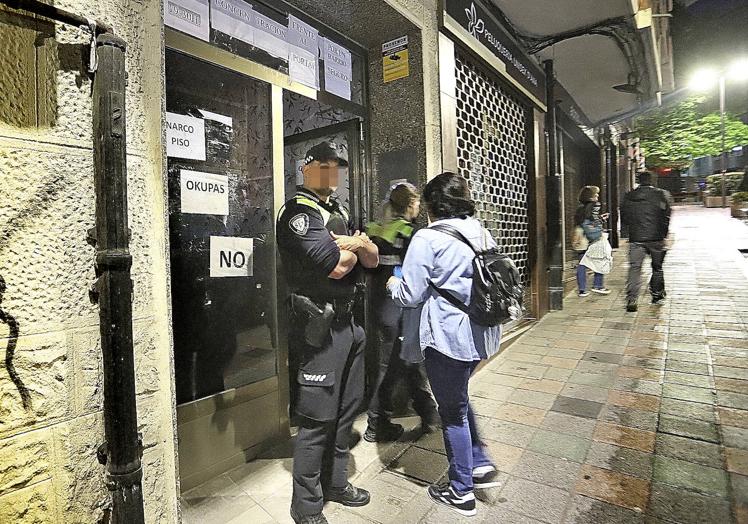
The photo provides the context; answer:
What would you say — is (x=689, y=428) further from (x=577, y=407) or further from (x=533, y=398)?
(x=533, y=398)

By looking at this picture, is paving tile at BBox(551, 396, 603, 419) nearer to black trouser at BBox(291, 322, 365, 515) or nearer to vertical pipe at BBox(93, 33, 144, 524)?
black trouser at BBox(291, 322, 365, 515)

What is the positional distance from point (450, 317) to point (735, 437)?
2.61 metres

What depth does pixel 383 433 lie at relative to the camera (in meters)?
3.33

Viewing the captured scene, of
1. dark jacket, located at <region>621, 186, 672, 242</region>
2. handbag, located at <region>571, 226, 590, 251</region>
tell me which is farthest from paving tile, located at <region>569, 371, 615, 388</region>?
handbag, located at <region>571, 226, 590, 251</region>

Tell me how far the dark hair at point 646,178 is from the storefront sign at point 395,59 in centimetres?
544

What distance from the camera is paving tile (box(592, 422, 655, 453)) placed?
9.94 feet

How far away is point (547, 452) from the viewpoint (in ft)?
9.91

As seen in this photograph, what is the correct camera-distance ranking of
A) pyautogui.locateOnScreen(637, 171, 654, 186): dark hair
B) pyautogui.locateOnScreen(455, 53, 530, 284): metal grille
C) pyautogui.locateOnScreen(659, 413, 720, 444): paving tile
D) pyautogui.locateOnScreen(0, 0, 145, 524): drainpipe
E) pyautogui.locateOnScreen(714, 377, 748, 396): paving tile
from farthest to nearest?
pyautogui.locateOnScreen(637, 171, 654, 186): dark hair, pyautogui.locateOnScreen(455, 53, 530, 284): metal grille, pyautogui.locateOnScreen(714, 377, 748, 396): paving tile, pyautogui.locateOnScreen(659, 413, 720, 444): paving tile, pyautogui.locateOnScreen(0, 0, 145, 524): drainpipe

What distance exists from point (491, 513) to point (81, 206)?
8.79 feet

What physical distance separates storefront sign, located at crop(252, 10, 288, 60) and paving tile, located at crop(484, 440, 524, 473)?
11.2 feet

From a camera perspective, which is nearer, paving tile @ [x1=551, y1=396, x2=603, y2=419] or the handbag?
paving tile @ [x1=551, y1=396, x2=603, y2=419]

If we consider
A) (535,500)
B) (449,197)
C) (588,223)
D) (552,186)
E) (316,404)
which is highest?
(552,186)

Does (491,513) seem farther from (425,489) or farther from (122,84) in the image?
(122,84)

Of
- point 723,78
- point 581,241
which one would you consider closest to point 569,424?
point 723,78
